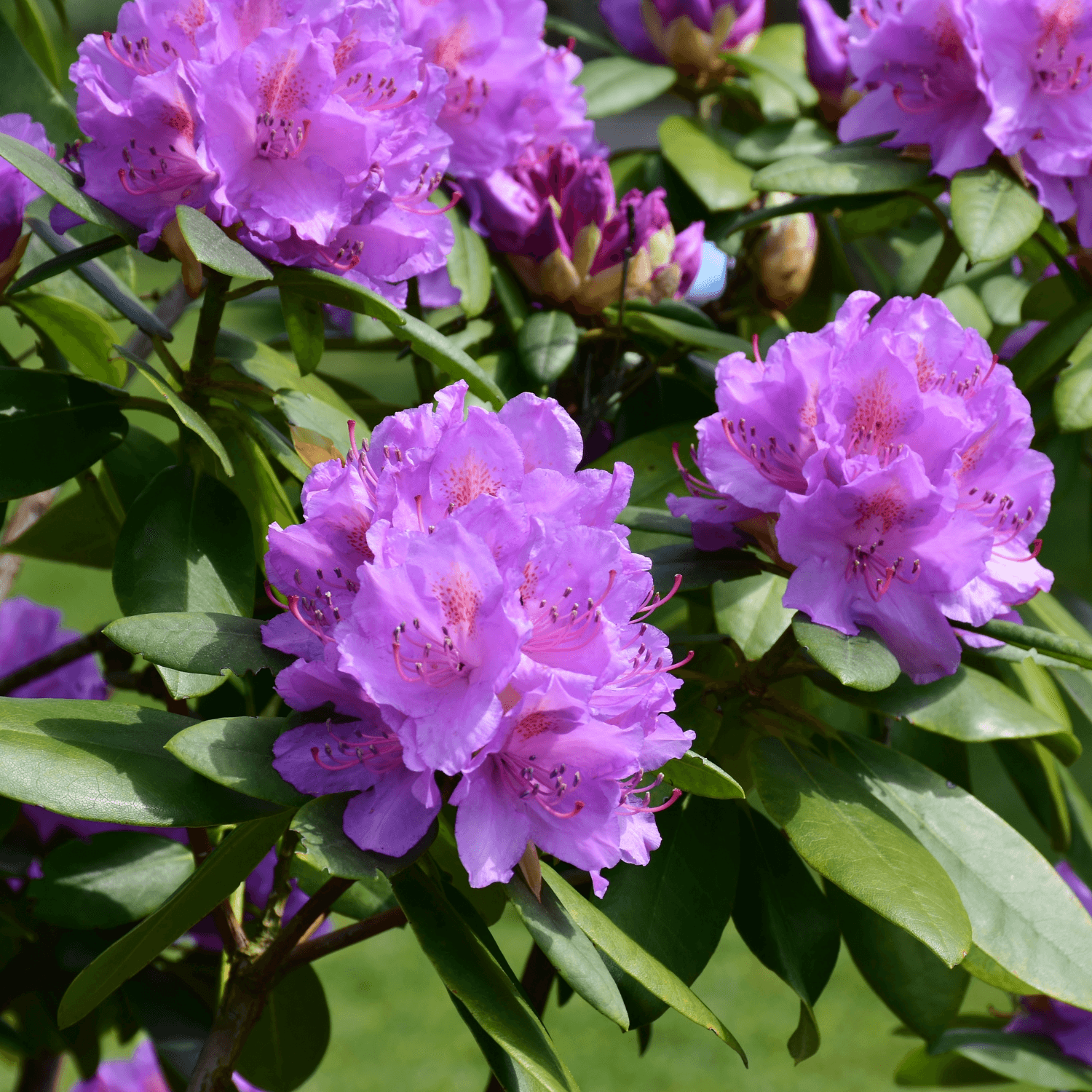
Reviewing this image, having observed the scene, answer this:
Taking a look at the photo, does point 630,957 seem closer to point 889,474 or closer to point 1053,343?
point 889,474

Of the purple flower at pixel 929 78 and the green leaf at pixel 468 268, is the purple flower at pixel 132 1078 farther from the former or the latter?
the purple flower at pixel 929 78

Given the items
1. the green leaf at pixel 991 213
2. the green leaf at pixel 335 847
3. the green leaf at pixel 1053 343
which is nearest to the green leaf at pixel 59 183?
the green leaf at pixel 335 847

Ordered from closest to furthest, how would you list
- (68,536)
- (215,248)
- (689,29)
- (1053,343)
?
(215,248) < (1053,343) < (68,536) < (689,29)

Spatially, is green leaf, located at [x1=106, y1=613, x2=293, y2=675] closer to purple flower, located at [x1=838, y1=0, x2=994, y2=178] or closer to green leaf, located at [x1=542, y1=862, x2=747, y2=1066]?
green leaf, located at [x1=542, y1=862, x2=747, y2=1066]

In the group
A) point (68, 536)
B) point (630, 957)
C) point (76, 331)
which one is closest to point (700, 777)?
point (630, 957)

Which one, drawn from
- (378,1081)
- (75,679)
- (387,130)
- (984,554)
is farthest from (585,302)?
(378,1081)

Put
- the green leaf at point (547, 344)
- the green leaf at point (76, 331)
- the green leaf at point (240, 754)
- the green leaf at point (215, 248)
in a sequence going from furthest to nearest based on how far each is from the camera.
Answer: the green leaf at point (547, 344) < the green leaf at point (76, 331) < the green leaf at point (215, 248) < the green leaf at point (240, 754)
